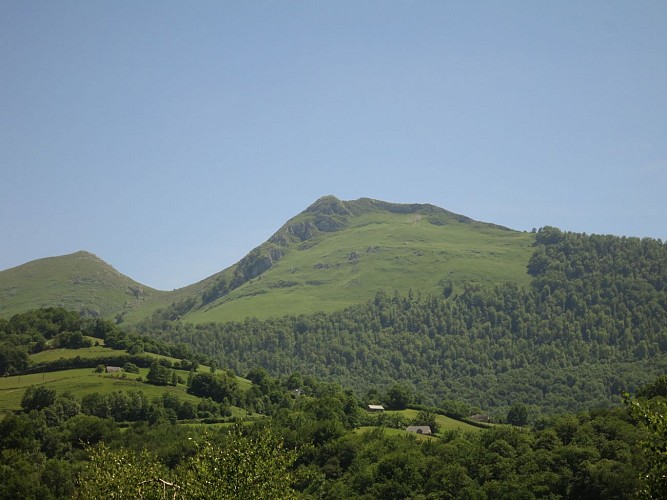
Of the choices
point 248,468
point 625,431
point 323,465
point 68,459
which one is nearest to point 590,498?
point 625,431

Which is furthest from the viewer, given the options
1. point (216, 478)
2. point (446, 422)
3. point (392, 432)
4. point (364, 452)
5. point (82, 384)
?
point (446, 422)

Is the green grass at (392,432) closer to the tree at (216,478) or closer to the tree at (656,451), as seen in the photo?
the tree at (216,478)

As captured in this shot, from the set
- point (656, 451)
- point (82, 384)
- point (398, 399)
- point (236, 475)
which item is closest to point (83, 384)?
point (82, 384)

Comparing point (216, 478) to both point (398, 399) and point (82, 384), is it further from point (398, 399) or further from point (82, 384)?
point (398, 399)

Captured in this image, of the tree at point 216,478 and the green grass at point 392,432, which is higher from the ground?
Answer: the tree at point 216,478

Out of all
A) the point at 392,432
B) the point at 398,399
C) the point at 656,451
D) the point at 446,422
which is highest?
the point at 656,451

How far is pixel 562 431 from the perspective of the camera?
12294cm

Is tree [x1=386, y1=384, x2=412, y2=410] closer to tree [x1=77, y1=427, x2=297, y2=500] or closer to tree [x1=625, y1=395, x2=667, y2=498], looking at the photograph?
tree [x1=77, y1=427, x2=297, y2=500]

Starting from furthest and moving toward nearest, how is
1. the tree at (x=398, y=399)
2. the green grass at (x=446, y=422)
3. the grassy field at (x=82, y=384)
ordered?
the tree at (x=398, y=399)
the green grass at (x=446, y=422)
the grassy field at (x=82, y=384)

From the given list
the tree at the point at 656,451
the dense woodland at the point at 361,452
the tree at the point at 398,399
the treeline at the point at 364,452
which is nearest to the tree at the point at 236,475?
the dense woodland at the point at 361,452

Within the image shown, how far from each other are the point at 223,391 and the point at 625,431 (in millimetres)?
107070

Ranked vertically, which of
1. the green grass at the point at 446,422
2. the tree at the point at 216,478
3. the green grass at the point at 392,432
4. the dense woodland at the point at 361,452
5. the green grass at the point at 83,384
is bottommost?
the green grass at the point at 446,422

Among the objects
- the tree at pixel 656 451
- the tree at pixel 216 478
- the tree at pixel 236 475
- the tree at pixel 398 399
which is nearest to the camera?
the tree at pixel 656 451

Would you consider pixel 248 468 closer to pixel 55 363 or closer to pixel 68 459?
pixel 68 459
